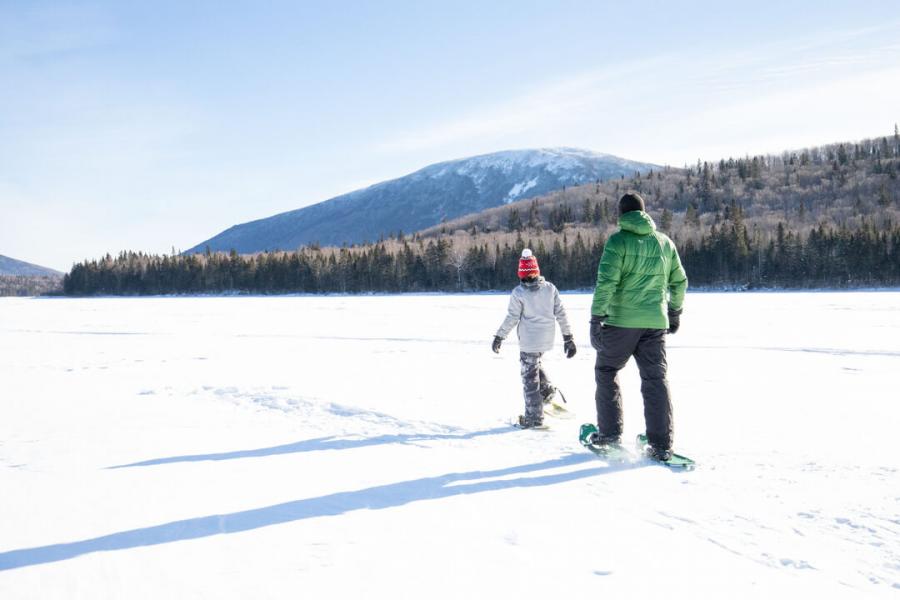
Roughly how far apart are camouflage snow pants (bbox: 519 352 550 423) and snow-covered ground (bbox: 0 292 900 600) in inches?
12.8

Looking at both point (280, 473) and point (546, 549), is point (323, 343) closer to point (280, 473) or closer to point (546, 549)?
point (280, 473)

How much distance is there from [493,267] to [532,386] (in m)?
85.0

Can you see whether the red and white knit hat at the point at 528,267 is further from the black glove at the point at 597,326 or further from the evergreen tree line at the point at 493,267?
the evergreen tree line at the point at 493,267

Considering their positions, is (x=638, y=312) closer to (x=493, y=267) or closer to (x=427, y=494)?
(x=427, y=494)

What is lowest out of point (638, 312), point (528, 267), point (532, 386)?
point (532, 386)

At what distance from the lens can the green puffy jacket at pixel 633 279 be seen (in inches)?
196

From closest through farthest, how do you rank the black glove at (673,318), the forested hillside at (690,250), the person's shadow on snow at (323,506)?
1. the person's shadow on snow at (323,506)
2. the black glove at (673,318)
3. the forested hillside at (690,250)

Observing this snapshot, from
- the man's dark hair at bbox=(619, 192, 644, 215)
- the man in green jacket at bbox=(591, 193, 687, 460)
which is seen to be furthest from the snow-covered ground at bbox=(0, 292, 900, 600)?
the man's dark hair at bbox=(619, 192, 644, 215)

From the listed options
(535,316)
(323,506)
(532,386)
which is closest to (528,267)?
(535,316)

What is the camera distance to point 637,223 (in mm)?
4945

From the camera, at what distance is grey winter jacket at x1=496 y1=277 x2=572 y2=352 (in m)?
6.50

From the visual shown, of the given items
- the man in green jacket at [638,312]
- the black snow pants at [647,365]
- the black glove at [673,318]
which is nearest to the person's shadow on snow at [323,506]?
the black snow pants at [647,365]

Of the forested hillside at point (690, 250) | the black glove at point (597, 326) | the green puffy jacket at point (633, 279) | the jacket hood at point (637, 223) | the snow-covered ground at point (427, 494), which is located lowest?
the snow-covered ground at point (427, 494)

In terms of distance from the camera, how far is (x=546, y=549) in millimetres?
3168
